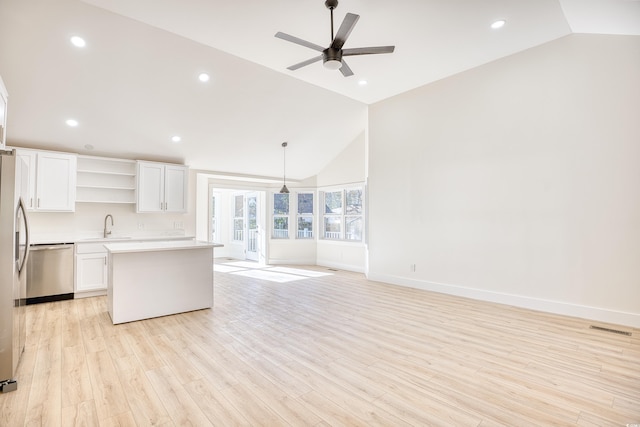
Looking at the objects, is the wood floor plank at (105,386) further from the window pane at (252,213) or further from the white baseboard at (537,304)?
the window pane at (252,213)

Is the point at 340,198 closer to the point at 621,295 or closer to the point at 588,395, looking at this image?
the point at 621,295

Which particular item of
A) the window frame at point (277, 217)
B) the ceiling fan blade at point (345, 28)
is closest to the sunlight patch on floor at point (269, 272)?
the window frame at point (277, 217)

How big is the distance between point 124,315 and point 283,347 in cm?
208

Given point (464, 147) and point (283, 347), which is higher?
point (464, 147)

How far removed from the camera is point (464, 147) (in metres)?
4.78

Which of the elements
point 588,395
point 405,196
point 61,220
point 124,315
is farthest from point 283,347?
point 61,220

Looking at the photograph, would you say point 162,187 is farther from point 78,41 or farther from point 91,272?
point 78,41

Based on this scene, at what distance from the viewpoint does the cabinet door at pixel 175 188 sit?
19.4 feet

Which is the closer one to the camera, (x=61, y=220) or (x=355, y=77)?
(x=355, y=77)

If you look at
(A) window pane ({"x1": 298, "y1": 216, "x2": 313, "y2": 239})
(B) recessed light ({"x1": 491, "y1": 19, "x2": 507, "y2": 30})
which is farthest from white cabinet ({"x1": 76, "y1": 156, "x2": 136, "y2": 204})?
(B) recessed light ({"x1": 491, "y1": 19, "x2": 507, "y2": 30})

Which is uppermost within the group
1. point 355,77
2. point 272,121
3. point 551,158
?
point 355,77

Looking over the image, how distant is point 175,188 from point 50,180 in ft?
6.07

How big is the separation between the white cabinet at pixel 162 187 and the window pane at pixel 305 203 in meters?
3.11

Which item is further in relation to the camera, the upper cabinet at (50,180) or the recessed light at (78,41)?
the upper cabinet at (50,180)
